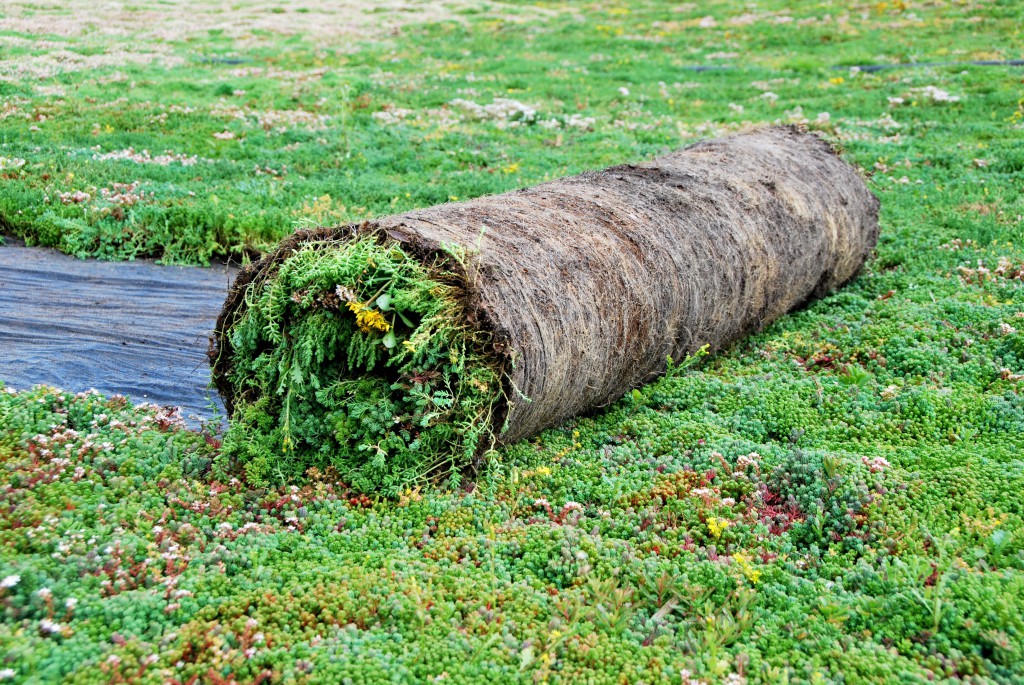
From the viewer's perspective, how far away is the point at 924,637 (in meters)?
3.94

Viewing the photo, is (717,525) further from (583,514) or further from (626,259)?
(626,259)

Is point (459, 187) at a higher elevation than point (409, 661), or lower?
higher

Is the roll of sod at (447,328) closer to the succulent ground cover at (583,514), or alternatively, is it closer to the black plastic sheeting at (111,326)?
the succulent ground cover at (583,514)

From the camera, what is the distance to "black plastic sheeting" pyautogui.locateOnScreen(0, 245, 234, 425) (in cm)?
702

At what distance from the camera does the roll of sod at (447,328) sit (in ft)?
17.3

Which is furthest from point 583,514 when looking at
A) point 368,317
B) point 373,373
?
point 368,317

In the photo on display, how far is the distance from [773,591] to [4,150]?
11.4 m

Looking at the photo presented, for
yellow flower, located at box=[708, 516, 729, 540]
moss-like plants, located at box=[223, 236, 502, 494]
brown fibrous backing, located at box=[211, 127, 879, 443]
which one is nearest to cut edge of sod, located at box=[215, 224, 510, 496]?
moss-like plants, located at box=[223, 236, 502, 494]

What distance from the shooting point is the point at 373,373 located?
5.50 metres

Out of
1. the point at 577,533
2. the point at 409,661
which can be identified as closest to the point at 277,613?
the point at 409,661

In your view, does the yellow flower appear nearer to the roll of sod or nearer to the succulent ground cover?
the succulent ground cover

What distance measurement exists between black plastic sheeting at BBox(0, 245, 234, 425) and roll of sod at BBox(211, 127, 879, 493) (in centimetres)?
133

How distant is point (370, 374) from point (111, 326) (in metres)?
3.83

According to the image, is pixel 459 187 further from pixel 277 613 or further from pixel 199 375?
pixel 277 613
